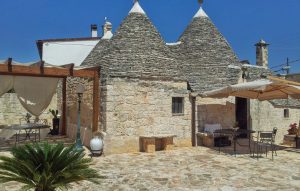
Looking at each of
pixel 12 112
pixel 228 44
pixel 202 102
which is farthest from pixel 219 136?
pixel 12 112

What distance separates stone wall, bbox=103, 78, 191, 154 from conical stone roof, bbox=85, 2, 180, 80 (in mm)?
391

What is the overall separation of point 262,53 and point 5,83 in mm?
15975

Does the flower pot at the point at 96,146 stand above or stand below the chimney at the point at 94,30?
below

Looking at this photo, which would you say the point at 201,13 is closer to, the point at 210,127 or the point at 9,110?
the point at 210,127

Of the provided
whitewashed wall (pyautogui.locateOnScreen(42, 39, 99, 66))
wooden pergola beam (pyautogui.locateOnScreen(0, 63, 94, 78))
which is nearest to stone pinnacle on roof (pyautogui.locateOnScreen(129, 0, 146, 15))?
wooden pergola beam (pyautogui.locateOnScreen(0, 63, 94, 78))

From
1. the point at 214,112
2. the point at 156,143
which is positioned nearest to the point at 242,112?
the point at 214,112

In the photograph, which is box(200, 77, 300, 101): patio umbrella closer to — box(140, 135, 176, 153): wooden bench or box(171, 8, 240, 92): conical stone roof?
box(171, 8, 240, 92): conical stone roof

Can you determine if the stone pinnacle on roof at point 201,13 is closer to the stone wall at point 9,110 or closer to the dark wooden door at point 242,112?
the dark wooden door at point 242,112

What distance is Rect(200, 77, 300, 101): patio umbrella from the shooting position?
→ 32.1 feet

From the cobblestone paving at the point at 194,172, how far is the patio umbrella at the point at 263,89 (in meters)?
2.31

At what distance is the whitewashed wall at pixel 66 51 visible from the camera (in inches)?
840

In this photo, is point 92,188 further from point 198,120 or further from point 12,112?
point 12,112

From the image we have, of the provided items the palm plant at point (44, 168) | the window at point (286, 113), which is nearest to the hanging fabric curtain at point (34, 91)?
the palm plant at point (44, 168)

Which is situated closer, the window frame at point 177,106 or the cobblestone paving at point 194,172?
the cobblestone paving at point 194,172
